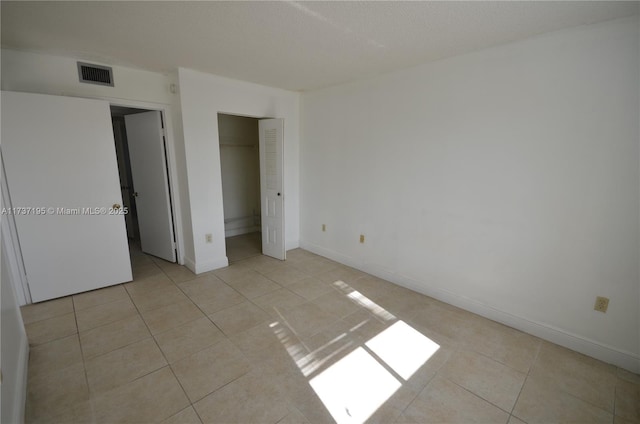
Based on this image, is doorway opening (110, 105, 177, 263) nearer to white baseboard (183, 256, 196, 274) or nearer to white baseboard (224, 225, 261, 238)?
white baseboard (183, 256, 196, 274)

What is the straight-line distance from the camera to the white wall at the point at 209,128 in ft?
10.4

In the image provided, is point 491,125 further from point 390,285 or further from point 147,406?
point 147,406

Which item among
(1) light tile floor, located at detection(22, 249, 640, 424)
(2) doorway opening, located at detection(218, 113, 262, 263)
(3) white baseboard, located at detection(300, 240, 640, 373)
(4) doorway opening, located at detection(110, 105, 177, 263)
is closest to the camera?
(1) light tile floor, located at detection(22, 249, 640, 424)

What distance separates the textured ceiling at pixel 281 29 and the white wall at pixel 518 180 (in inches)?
10.7

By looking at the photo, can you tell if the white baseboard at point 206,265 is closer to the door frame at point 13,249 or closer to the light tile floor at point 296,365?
the light tile floor at point 296,365

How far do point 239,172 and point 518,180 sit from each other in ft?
13.7

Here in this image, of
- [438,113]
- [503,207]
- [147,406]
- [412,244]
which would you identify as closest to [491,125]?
[438,113]

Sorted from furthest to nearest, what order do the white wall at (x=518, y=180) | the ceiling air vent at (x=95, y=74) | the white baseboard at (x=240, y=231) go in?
the white baseboard at (x=240, y=231), the ceiling air vent at (x=95, y=74), the white wall at (x=518, y=180)

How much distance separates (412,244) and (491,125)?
141cm

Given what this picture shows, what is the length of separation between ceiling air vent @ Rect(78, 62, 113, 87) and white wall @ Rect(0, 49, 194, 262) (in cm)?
4

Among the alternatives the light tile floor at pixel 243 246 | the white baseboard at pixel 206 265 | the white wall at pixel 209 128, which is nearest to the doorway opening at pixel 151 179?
the white baseboard at pixel 206 265

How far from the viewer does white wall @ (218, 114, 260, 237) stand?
4.81m
